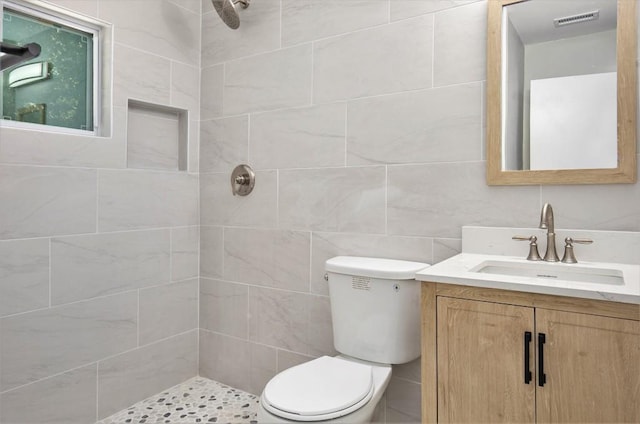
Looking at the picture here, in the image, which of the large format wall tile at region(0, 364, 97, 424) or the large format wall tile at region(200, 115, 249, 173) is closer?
the large format wall tile at region(0, 364, 97, 424)

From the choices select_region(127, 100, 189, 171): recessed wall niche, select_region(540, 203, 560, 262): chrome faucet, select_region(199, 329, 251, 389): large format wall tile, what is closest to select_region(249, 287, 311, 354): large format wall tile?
select_region(199, 329, 251, 389): large format wall tile

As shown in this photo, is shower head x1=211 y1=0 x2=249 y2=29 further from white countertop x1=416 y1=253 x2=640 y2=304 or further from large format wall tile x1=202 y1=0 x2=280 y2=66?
white countertop x1=416 y1=253 x2=640 y2=304

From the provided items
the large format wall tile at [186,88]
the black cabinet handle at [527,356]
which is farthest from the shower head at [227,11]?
the black cabinet handle at [527,356]

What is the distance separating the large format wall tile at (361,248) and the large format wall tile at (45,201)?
106cm

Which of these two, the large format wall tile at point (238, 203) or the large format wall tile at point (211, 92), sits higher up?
the large format wall tile at point (211, 92)

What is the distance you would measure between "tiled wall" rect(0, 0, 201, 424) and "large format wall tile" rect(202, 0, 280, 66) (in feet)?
0.27

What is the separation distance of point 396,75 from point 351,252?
31.9 inches

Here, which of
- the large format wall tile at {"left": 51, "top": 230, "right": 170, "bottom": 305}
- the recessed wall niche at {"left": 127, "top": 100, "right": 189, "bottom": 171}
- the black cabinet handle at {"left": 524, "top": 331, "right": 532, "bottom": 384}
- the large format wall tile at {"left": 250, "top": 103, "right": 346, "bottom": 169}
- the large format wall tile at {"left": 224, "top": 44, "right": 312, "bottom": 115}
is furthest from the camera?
the recessed wall niche at {"left": 127, "top": 100, "right": 189, "bottom": 171}

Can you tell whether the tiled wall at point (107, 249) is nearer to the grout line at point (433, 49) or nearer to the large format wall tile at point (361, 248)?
the large format wall tile at point (361, 248)

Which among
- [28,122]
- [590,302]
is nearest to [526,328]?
[590,302]

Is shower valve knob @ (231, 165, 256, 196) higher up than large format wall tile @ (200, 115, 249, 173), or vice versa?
large format wall tile @ (200, 115, 249, 173)

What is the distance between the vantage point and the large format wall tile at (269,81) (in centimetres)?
214

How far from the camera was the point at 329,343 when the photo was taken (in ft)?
6.75

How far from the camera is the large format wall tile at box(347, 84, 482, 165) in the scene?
1.71 meters
